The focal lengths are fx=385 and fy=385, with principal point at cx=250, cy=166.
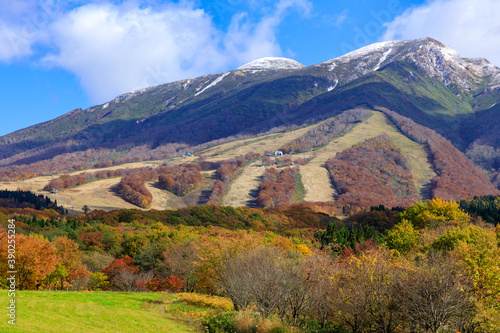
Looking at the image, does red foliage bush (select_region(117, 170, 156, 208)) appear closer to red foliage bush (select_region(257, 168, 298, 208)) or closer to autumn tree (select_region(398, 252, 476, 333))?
red foliage bush (select_region(257, 168, 298, 208))

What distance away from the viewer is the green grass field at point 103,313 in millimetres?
21617

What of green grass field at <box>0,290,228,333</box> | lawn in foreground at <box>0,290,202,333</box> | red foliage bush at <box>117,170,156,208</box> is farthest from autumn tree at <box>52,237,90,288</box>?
red foliage bush at <box>117,170,156,208</box>

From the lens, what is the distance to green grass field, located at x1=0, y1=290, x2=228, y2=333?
21.6m

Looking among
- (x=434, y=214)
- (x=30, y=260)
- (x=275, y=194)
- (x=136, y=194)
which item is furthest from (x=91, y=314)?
(x=136, y=194)

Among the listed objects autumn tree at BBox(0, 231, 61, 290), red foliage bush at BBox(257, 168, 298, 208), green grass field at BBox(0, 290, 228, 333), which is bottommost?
green grass field at BBox(0, 290, 228, 333)

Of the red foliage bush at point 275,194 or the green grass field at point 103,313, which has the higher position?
the red foliage bush at point 275,194

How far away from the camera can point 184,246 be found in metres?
59.0

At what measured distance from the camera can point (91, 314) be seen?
87.0ft

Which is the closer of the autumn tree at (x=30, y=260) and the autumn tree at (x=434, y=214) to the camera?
the autumn tree at (x=30, y=260)

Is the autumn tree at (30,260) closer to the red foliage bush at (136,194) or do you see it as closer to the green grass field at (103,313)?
the green grass field at (103,313)

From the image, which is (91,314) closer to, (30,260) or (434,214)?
(30,260)

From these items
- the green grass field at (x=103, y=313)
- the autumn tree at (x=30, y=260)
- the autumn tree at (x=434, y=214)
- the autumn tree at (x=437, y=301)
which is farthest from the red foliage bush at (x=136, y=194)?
the autumn tree at (x=437, y=301)

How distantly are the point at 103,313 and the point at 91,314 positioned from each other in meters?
1.05

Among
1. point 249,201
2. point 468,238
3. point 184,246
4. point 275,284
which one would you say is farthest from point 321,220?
point 275,284
